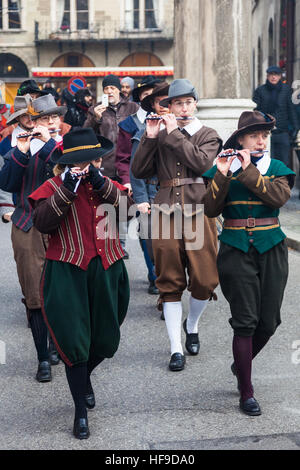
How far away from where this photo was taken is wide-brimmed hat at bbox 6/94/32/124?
19.1ft

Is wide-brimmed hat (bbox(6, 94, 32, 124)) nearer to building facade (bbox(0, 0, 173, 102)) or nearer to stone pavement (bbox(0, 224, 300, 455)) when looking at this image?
stone pavement (bbox(0, 224, 300, 455))

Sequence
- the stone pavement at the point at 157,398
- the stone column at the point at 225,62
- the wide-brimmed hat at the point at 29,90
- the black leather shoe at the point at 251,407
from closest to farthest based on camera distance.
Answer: the stone pavement at the point at 157,398
the black leather shoe at the point at 251,407
the wide-brimmed hat at the point at 29,90
the stone column at the point at 225,62

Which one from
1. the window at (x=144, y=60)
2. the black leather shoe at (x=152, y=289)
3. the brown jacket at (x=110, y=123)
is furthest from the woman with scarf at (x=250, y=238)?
the window at (x=144, y=60)

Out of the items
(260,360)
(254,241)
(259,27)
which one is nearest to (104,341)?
(254,241)

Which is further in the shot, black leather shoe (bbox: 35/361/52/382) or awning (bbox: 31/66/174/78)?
awning (bbox: 31/66/174/78)

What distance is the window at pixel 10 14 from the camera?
42.3 meters

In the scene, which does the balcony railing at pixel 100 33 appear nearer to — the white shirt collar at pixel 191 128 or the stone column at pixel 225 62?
the stone column at pixel 225 62

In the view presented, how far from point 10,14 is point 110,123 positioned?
117 feet

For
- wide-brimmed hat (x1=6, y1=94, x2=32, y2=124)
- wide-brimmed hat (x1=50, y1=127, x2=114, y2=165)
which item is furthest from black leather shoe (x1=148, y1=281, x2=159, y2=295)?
wide-brimmed hat (x1=50, y1=127, x2=114, y2=165)

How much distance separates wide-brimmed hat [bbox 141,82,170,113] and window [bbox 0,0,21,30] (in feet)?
124

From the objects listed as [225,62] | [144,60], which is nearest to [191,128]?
[225,62]

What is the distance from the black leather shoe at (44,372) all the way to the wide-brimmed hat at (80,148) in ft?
5.43

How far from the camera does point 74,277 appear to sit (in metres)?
4.37

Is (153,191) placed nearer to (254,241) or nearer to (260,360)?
(260,360)
